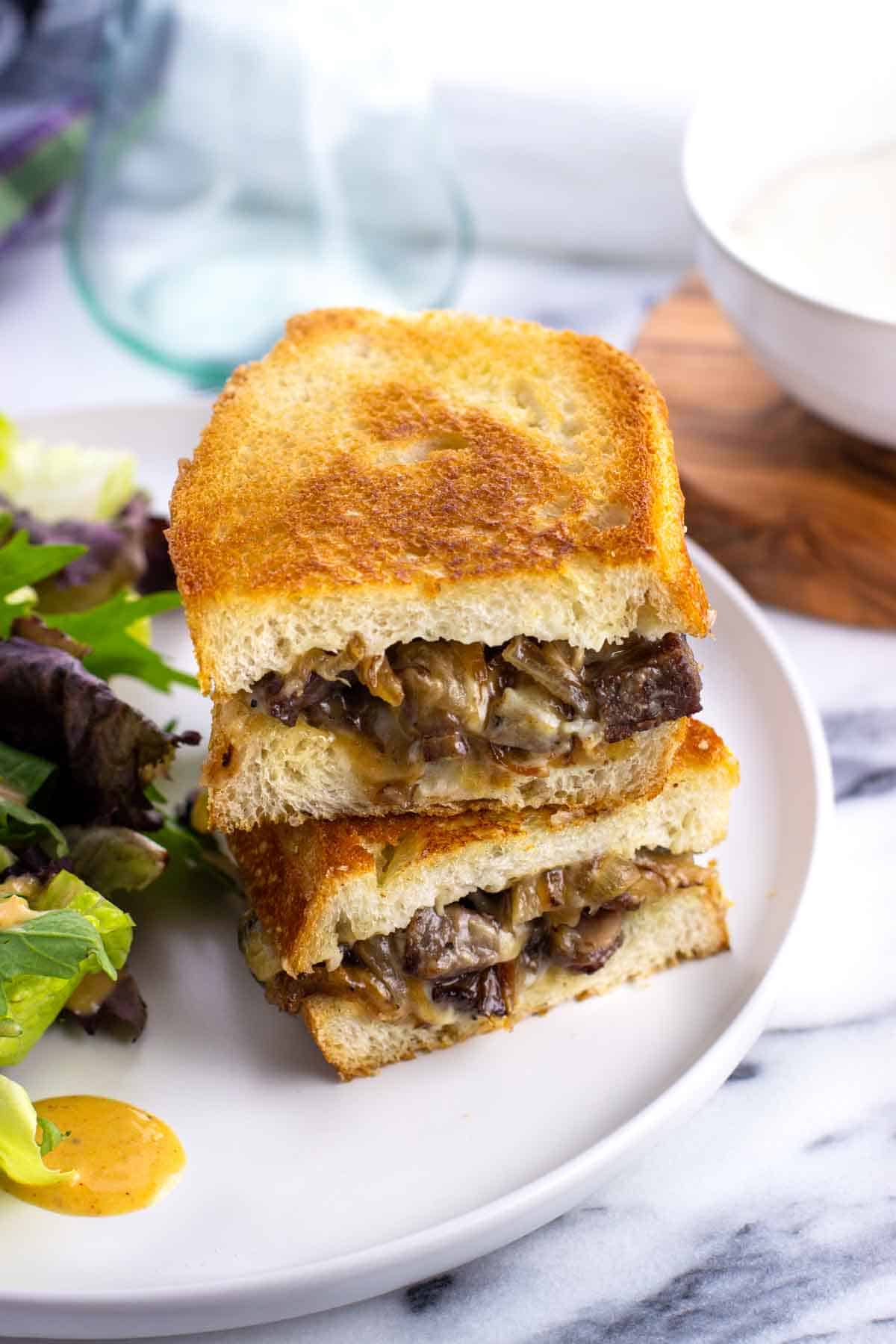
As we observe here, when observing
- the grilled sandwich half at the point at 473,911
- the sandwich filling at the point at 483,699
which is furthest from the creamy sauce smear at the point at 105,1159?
the sandwich filling at the point at 483,699

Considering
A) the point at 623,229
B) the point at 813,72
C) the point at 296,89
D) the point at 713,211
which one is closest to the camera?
the point at 713,211

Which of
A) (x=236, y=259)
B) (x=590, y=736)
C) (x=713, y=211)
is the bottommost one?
(x=236, y=259)

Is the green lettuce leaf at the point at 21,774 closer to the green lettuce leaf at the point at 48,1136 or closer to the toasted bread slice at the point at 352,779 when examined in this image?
the toasted bread slice at the point at 352,779

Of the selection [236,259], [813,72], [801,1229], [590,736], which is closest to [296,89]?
[236,259]

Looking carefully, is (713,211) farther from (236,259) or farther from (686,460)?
(236,259)

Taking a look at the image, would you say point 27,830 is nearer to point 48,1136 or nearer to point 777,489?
point 48,1136

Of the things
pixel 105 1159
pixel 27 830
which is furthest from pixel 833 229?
pixel 105 1159

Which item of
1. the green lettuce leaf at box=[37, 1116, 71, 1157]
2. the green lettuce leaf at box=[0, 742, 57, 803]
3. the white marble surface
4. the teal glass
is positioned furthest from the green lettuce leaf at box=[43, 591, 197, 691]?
the teal glass
